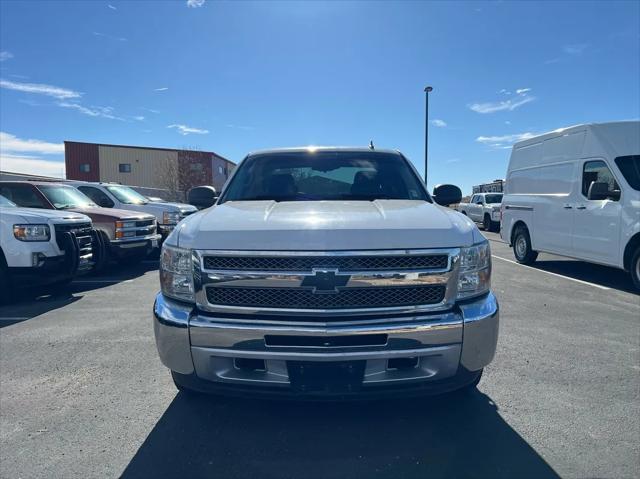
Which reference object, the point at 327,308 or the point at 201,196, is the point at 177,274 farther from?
the point at 201,196

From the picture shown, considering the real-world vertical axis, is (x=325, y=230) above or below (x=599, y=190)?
below

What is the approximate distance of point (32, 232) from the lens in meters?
5.97

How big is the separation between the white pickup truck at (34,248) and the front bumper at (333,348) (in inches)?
186

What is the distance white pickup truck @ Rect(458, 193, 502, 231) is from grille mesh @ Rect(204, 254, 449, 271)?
17.5 m

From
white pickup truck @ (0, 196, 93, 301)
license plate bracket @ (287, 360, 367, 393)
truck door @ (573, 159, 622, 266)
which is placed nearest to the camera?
license plate bracket @ (287, 360, 367, 393)

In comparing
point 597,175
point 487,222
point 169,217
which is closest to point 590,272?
point 597,175

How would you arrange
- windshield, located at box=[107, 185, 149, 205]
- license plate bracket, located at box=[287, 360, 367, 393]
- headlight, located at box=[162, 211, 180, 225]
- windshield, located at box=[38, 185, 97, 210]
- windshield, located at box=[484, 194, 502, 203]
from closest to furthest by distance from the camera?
license plate bracket, located at box=[287, 360, 367, 393] < windshield, located at box=[38, 185, 97, 210] < windshield, located at box=[107, 185, 149, 205] < headlight, located at box=[162, 211, 180, 225] < windshield, located at box=[484, 194, 502, 203]

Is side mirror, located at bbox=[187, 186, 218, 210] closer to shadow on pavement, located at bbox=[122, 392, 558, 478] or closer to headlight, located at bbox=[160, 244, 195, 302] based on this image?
headlight, located at bbox=[160, 244, 195, 302]

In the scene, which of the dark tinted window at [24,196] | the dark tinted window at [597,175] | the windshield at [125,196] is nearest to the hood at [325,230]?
the dark tinted window at [597,175]

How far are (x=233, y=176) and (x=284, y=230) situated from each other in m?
1.75

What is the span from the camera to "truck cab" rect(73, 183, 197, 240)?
35.2 feet

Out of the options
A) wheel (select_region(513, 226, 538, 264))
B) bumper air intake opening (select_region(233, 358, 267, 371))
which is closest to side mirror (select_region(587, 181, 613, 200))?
wheel (select_region(513, 226, 538, 264))

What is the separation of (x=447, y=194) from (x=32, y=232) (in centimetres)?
570

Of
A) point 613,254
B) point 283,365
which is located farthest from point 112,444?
point 613,254
